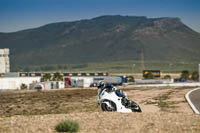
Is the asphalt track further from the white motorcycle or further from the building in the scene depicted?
the building

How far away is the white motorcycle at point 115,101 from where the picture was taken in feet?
72.9

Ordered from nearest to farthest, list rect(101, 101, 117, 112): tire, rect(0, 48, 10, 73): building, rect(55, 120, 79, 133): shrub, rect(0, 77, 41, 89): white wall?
rect(55, 120, 79, 133): shrub < rect(101, 101, 117, 112): tire < rect(0, 77, 41, 89): white wall < rect(0, 48, 10, 73): building

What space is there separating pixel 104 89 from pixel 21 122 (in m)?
5.27

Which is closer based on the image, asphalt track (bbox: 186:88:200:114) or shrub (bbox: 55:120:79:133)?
shrub (bbox: 55:120:79:133)

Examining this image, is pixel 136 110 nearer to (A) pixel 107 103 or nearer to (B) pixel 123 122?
(A) pixel 107 103

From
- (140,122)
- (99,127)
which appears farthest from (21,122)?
(140,122)

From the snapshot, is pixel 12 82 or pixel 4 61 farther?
A: pixel 4 61

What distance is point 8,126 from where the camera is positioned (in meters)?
17.8

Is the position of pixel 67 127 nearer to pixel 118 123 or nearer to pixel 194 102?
pixel 118 123

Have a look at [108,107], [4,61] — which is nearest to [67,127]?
[108,107]

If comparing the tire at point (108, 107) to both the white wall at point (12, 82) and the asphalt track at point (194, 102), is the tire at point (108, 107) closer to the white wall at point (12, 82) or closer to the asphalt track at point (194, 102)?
the asphalt track at point (194, 102)

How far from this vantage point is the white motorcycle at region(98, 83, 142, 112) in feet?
72.9

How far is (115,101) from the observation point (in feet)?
73.0

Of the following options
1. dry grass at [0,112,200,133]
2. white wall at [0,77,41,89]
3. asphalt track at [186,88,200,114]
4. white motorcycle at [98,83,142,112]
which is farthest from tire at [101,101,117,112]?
white wall at [0,77,41,89]
